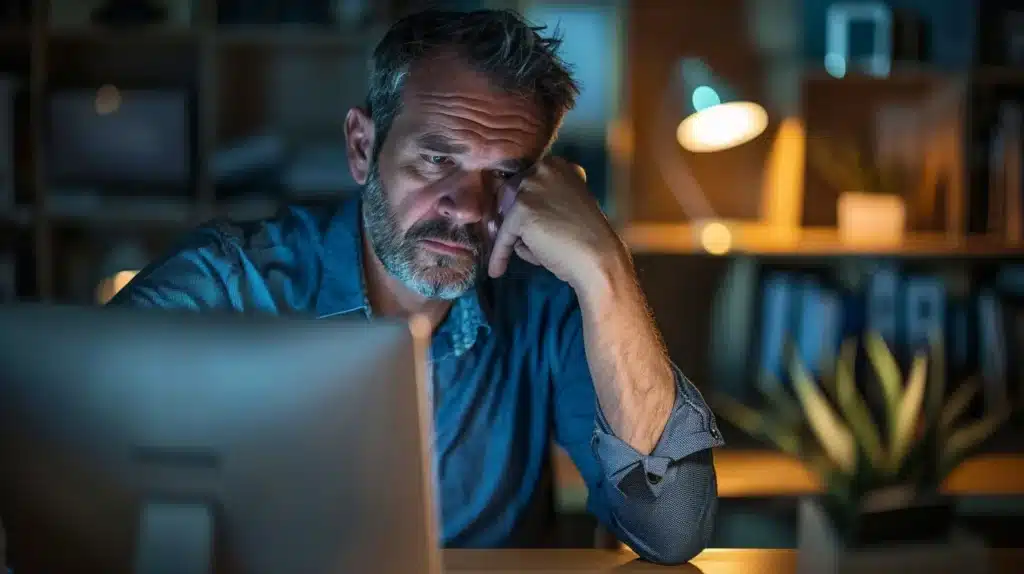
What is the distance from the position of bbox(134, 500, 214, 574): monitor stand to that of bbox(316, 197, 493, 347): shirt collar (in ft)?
2.27

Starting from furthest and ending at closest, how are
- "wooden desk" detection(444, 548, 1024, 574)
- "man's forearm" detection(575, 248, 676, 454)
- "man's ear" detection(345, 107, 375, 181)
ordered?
"man's ear" detection(345, 107, 375, 181), "man's forearm" detection(575, 248, 676, 454), "wooden desk" detection(444, 548, 1024, 574)

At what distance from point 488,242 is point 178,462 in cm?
76

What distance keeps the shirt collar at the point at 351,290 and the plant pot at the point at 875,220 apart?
152 centimetres

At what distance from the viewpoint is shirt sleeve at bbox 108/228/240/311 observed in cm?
144

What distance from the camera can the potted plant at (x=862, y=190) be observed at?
2.80 meters

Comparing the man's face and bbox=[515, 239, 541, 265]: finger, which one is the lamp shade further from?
bbox=[515, 239, 541, 265]: finger

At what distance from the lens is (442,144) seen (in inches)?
61.0

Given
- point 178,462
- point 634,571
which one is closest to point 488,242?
point 634,571

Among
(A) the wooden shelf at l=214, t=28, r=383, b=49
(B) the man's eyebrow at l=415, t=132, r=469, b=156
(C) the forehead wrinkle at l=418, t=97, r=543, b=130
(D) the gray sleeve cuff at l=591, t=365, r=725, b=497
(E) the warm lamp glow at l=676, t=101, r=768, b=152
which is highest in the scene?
(A) the wooden shelf at l=214, t=28, r=383, b=49

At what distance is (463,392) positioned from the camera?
1.57m

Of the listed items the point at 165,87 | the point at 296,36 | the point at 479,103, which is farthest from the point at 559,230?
the point at 165,87

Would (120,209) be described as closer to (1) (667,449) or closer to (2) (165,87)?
(2) (165,87)

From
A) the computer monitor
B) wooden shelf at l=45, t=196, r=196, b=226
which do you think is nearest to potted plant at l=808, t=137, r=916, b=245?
wooden shelf at l=45, t=196, r=196, b=226

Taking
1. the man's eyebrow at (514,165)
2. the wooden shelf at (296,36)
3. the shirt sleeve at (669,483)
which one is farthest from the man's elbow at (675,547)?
the wooden shelf at (296,36)
